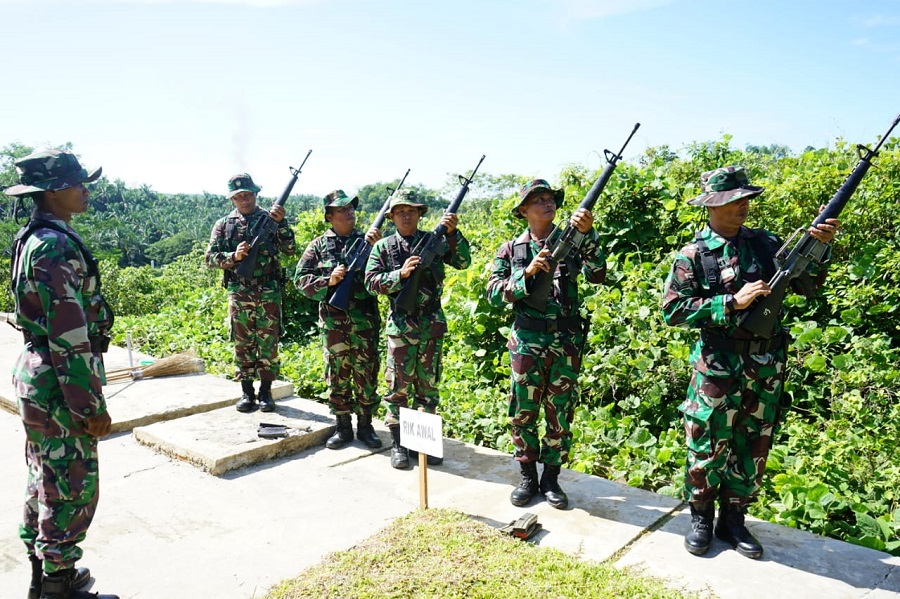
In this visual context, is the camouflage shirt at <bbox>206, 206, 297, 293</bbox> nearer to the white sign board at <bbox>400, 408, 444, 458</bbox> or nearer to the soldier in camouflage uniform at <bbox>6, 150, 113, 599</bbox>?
the white sign board at <bbox>400, 408, 444, 458</bbox>

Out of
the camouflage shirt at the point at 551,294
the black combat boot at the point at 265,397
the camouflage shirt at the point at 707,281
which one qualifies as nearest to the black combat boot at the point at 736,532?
the camouflage shirt at the point at 707,281

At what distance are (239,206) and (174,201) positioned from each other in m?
98.7

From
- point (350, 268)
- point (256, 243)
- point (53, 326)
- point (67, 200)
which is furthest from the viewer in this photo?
point (256, 243)

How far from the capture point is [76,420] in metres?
2.95

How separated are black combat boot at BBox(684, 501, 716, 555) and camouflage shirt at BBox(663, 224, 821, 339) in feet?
3.10

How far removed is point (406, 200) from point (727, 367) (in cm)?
247

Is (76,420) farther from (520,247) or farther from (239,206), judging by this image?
(239,206)

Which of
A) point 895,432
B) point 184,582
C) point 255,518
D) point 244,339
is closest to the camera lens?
point 184,582

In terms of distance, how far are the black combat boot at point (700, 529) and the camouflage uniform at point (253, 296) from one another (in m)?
3.93

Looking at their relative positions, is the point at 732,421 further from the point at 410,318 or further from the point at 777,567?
the point at 410,318

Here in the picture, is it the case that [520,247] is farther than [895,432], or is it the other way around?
Answer: [895,432]

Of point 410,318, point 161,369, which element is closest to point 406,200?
point 410,318

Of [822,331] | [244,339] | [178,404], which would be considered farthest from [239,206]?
[822,331]

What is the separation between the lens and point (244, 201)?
5941 mm
